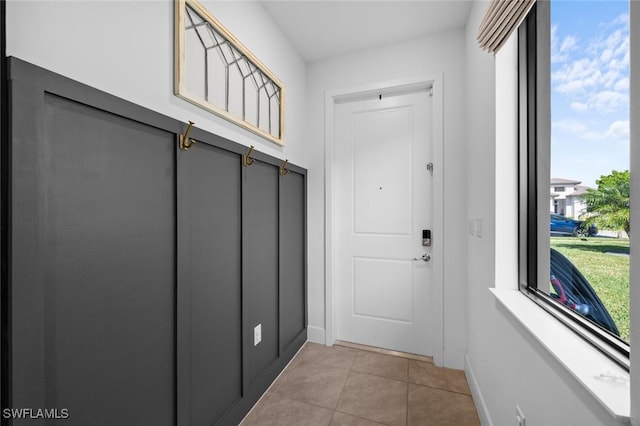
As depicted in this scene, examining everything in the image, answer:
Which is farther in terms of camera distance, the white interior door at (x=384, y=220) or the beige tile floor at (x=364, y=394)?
the white interior door at (x=384, y=220)

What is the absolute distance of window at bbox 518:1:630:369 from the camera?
2.56ft

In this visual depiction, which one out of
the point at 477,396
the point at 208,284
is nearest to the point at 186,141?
the point at 208,284

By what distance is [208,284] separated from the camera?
1.35 m

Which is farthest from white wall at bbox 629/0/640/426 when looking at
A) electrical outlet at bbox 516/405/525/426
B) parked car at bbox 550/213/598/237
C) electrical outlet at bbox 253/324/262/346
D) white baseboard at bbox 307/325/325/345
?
white baseboard at bbox 307/325/325/345

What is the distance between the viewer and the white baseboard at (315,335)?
Answer: 8.01ft

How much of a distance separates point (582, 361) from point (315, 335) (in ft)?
6.54

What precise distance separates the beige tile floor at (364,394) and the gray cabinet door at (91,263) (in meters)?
0.75

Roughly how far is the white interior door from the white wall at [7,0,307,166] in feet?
3.70

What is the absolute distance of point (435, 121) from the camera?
215cm

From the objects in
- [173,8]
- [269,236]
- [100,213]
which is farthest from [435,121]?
[100,213]

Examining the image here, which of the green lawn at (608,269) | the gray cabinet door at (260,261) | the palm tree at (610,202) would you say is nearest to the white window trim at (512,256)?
the green lawn at (608,269)

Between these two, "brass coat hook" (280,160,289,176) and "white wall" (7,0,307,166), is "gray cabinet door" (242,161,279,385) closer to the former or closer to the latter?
"brass coat hook" (280,160,289,176)

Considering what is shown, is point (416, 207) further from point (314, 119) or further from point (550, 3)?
point (550, 3)

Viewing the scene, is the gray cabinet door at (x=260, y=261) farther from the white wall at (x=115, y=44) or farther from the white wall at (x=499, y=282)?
the white wall at (x=499, y=282)
